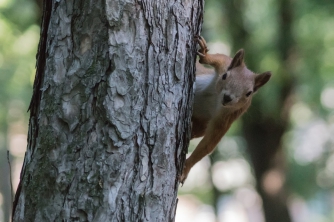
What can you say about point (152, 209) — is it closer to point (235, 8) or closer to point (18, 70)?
point (235, 8)

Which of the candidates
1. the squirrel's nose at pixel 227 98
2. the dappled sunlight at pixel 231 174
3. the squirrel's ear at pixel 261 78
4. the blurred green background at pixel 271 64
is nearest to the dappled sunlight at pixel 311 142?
the blurred green background at pixel 271 64

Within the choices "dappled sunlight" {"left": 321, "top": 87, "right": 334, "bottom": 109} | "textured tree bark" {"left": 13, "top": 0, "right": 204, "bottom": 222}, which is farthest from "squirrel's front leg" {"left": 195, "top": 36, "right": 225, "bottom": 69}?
"dappled sunlight" {"left": 321, "top": 87, "right": 334, "bottom": 109}

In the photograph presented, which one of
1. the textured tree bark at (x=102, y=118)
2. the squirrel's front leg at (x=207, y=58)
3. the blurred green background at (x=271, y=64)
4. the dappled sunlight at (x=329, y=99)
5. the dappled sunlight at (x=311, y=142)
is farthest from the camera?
the dappled sunlight at (x=311, y=142)

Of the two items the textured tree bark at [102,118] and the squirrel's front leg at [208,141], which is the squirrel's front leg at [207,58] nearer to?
the squirrel's front leg at [208,141]

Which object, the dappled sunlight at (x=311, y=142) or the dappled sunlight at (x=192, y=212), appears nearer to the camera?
the dappled sunlight at (x=311, y=142)

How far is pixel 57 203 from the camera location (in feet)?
6.73

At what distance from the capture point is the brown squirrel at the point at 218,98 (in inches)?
131

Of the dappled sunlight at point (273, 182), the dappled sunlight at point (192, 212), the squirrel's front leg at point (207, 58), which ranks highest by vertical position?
the squirrel's front leg at point (207, 58)

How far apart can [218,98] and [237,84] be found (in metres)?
0.17

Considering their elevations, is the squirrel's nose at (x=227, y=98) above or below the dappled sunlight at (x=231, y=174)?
above

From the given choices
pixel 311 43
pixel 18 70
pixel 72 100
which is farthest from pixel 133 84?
pixel 18 70

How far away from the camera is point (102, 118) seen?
210 cm

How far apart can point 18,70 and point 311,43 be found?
5.73 metres

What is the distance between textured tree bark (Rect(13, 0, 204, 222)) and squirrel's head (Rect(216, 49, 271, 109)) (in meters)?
1.07
